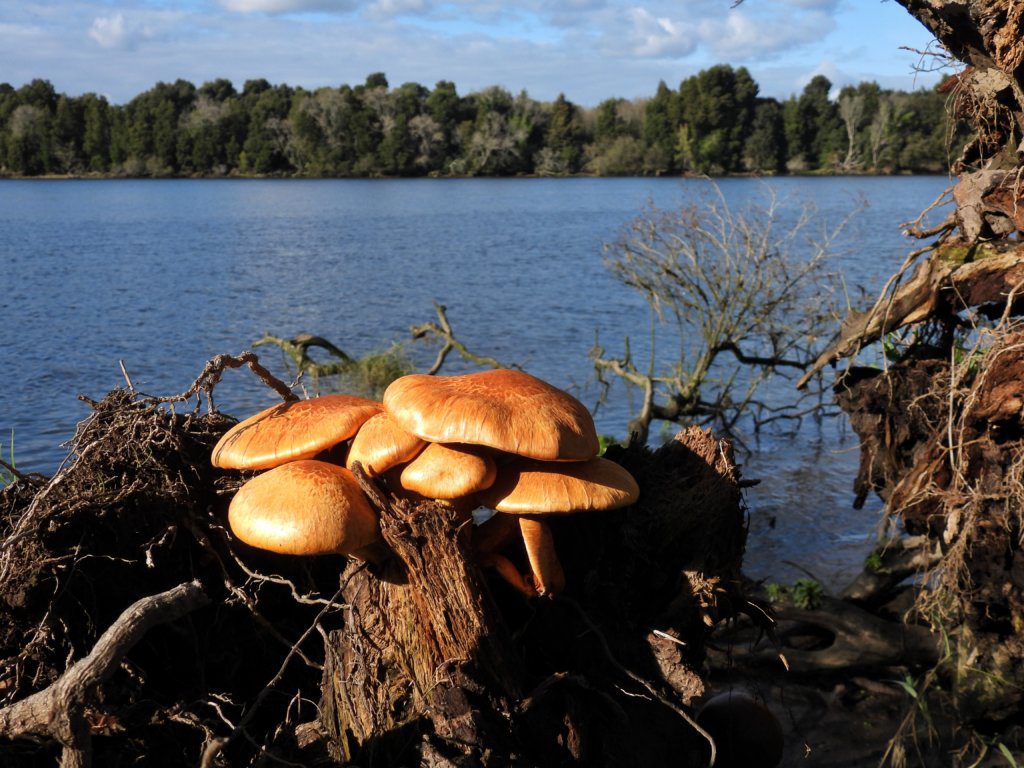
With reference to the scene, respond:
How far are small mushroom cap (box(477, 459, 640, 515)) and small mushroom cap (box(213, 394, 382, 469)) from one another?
58 cm

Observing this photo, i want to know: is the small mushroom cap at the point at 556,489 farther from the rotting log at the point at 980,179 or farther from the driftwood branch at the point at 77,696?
the rotting log at the point at 980,179

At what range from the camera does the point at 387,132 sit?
347ft

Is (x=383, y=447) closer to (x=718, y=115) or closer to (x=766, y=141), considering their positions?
(x=766, y=141)

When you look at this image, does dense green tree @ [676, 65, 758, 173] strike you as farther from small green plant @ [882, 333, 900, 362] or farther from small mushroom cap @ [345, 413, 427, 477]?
small mushroom cap @ [345, 413, 427, 477]

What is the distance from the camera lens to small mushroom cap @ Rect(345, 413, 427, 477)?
3035 mm

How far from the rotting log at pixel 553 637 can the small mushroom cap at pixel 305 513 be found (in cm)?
9

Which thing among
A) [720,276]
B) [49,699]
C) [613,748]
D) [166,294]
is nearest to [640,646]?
[613,748]

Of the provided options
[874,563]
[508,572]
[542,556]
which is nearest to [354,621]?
[508,572]

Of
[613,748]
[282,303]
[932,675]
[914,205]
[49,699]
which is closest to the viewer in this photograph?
[49,699]

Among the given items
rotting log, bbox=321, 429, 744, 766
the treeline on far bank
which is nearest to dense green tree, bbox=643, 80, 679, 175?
the treeline on far bank

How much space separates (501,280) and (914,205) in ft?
103

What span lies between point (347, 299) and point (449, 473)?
2346 cm

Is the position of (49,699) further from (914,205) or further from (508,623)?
(914,205)

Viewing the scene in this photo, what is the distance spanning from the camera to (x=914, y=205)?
49406 millimetres
